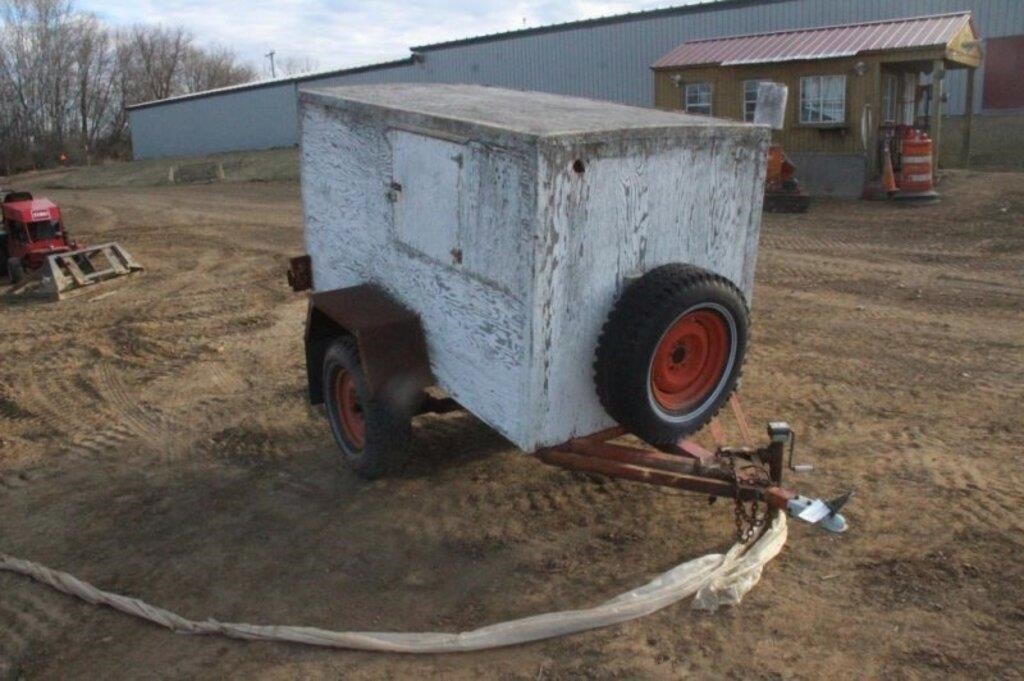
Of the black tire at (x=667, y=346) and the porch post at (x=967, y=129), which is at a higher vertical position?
the porch post at (x=967, y=129)

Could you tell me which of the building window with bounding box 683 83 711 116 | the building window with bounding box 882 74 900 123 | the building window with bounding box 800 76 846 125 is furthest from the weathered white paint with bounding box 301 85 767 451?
the building window with bounding box 683 83 711 116

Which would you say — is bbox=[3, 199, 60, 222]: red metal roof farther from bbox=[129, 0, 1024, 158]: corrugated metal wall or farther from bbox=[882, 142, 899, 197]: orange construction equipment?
bbox=[129, 0, 1024, 158]: corrugated metal wall

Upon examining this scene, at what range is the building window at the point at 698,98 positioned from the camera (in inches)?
752

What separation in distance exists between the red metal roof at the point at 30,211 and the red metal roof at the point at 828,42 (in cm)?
1264

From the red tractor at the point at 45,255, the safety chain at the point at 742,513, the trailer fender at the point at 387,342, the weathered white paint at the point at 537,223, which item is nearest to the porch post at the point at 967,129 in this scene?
the red tractor at the point at 45,255

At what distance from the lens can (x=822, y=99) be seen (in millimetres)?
17281

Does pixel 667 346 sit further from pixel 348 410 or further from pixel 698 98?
pixel 698 98

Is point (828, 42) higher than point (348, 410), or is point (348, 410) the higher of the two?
point (828, 42)

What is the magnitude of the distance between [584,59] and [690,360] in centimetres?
2562

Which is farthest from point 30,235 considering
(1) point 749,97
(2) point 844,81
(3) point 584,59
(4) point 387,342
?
(3) point 584,59

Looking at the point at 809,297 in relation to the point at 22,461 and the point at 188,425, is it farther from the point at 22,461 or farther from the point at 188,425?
the point at 22,461

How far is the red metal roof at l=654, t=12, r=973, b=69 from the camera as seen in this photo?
16.4 m

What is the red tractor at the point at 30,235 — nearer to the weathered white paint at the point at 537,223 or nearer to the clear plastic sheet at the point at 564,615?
the weathered white paint at the point at 537,223

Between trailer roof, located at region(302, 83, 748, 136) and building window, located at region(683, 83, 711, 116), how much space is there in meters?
14.0
